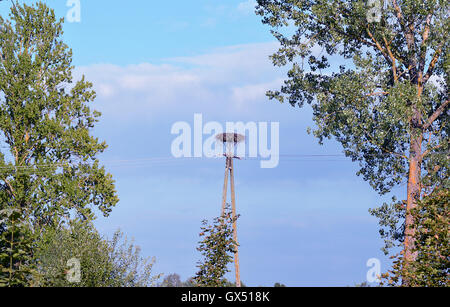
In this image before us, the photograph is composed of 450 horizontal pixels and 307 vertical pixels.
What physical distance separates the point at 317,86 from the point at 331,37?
2.50m

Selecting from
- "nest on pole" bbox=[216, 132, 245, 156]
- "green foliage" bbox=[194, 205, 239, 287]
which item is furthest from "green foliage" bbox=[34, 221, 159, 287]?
"nest on pole" bbox=[216, 132, 245, 156]

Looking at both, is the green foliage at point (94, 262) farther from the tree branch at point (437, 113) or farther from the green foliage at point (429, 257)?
the tree branch at point (437, 113)

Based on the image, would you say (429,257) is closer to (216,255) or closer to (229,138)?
(216,255)

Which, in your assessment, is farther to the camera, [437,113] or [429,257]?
[437,113]

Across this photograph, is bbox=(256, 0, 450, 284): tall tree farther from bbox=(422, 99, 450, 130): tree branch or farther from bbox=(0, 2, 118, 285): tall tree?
bbox=(0, 2, 118, 285): tall tree

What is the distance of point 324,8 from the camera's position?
24.9m

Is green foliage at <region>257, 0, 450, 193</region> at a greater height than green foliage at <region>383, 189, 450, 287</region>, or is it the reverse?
green foliage at <region>257, 0, 450, 193</region>

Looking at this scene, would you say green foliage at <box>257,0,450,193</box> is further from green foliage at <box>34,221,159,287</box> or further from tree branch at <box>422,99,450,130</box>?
green foliage at <box>34,221,159,287</box>

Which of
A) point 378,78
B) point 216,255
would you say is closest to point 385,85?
point 378,78

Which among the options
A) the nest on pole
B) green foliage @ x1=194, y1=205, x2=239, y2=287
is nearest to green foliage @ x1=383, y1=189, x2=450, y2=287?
green foliage @ x1=194, y1=205, x2=239, y2=287

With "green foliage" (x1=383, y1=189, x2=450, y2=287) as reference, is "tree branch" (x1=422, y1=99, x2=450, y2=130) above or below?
above

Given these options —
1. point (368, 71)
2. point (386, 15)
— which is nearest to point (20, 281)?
point (368, 71)

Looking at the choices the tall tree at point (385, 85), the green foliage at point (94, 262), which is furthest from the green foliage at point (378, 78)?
the green foliage at point (94, 262)

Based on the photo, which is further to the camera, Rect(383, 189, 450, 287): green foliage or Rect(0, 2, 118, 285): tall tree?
Rect(0, 2, 118, 285): tall tree
